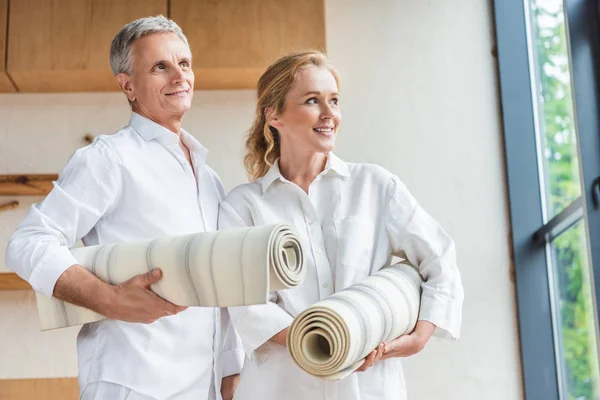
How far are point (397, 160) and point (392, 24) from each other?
0.61 m

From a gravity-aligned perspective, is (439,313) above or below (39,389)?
above

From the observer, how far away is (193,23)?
10.7 feet

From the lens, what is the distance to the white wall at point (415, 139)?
329 centimetres

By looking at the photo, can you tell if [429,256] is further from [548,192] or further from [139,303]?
[548,192]

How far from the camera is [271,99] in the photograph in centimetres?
196

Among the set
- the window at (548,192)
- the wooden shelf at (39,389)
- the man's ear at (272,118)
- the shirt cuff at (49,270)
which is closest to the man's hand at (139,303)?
the shirt cuff at (49,270)

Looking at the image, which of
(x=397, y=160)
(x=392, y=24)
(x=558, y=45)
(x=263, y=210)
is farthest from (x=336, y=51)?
(x=263, y=210)

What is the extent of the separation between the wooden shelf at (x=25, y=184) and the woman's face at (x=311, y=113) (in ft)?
4.82

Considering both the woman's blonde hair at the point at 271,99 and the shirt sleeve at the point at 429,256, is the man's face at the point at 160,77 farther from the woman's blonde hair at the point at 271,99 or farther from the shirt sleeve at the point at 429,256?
the shirt sleeve at the point at 429,256

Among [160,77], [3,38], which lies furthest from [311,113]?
[3,38]

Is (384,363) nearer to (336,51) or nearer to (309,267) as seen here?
(309,267)

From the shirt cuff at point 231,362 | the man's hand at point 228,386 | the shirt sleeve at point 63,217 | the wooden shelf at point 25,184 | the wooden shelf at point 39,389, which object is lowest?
the wooden shelf at point 39,389

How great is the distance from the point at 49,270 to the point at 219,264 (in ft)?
1.23

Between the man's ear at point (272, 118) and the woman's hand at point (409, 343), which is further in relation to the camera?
the man's ear at point (272, 118)
